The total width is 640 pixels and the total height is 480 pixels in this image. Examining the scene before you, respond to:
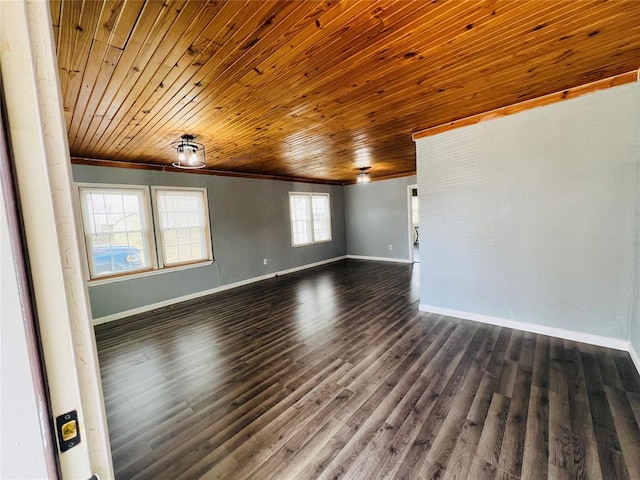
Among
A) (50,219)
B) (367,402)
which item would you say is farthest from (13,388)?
(367,402)

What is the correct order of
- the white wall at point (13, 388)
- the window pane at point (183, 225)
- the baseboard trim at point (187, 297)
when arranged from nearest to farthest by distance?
the white wall at point (13, 388) < the baseboard trim at point (187, 297) < the window pane at point (183, 225)

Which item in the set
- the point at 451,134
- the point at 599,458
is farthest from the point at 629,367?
the point at 451,134

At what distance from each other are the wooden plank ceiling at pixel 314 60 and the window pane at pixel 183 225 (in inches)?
65.7

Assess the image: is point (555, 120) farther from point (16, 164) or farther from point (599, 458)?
point (16, 164)

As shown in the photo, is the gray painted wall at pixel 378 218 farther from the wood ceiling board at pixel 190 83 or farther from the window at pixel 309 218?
the wood ceiling board at pixel 190 83

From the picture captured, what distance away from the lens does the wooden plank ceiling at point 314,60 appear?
4.62 ft

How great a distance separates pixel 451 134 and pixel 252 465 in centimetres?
371

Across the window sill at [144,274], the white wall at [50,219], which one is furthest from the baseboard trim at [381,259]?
the white wall at [50,219]

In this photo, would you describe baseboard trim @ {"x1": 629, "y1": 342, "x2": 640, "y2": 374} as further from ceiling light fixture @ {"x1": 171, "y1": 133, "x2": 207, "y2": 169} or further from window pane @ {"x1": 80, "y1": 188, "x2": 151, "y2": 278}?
window pane @ {"x1": 80, "y1": 188, "x2": 151, "y2": 278}

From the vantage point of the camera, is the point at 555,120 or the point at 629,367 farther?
the point at 555,120

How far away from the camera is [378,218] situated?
7.76 m

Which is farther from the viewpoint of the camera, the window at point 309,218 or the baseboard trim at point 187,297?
the window at point 309,218

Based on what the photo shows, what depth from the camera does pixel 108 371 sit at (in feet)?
8.72

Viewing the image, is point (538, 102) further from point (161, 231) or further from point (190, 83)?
point (161, 231)
